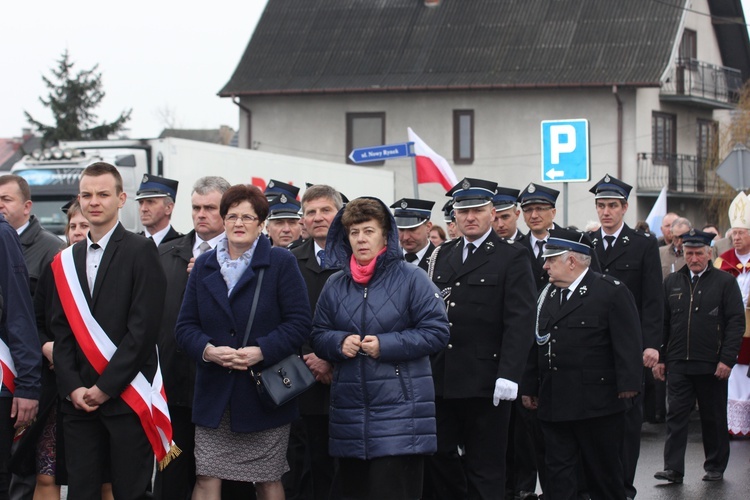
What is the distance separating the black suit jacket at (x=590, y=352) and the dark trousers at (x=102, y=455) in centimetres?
300

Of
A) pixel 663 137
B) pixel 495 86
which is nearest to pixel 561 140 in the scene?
pixel 495 86

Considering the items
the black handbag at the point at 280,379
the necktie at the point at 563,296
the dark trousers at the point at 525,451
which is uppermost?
the necktie at the point at 563,296

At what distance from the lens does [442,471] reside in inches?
317

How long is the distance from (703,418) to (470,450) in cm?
381

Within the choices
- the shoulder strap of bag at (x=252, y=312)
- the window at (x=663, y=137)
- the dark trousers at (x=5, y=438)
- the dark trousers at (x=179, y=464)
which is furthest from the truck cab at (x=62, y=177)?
the window at (x=663, y=137)

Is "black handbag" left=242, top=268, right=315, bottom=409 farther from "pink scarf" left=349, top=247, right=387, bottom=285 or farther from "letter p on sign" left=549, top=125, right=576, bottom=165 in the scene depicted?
"letter p on sign" left=549, top=125, right=576, bottom=165

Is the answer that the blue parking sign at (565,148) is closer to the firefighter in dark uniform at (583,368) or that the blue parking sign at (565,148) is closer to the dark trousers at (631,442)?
the dark trousers at (631,442)

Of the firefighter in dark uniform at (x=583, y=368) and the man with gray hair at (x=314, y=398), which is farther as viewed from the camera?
the firefighter in dark uniform at (x=583, y=368)

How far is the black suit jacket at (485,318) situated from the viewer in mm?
7914

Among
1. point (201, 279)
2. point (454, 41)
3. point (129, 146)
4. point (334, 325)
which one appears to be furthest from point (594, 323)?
point (454, 41)

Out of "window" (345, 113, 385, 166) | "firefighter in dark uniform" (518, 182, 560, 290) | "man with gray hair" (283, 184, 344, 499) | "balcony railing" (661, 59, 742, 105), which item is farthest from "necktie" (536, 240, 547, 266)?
"window" (345, 113, 385, 166)

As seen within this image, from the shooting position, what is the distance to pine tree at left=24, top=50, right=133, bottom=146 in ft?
176

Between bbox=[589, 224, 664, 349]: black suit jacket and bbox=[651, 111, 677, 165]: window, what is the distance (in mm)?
29150

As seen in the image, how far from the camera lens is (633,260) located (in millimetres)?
10109
